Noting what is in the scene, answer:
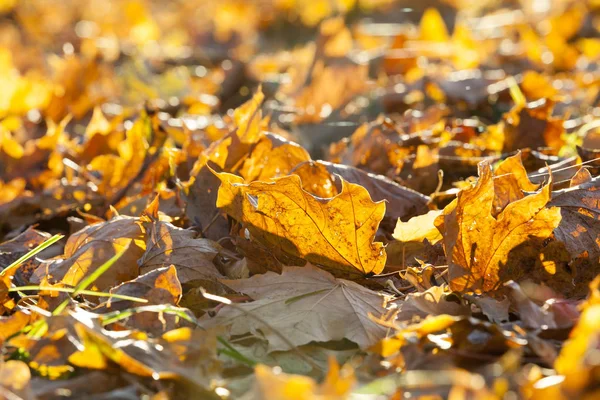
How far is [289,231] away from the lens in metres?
1.41

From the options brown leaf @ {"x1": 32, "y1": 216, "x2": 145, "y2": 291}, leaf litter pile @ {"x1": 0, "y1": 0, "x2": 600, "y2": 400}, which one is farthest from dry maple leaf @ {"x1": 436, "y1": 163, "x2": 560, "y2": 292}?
brown leaf @ {"x1": 32, "y1": 216, "x2": 145, "y2": 291}

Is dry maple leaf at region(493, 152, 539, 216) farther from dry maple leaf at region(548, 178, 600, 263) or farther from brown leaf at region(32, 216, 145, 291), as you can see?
brown leaf at region(32, 216, 145, 291)

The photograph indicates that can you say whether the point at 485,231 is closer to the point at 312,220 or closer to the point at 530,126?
the point at 312,220

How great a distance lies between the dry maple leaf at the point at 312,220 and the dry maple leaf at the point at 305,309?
0.17 ft

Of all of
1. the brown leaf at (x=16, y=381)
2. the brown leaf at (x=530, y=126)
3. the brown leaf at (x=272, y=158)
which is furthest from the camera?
the brown leaf at (x=530, y=126)

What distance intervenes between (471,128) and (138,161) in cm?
96

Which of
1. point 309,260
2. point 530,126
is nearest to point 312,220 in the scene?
point 309,260

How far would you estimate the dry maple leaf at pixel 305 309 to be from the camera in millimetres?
1240

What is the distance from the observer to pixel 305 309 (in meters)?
1.30

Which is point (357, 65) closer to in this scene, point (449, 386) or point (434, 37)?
point (434, 37)

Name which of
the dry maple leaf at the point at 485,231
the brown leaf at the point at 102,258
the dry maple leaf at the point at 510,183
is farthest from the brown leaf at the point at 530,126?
the brown leaf at the point at 102,258

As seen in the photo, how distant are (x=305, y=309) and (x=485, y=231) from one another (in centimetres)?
34

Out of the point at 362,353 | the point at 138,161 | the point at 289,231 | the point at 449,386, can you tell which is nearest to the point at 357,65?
the point at 138,161

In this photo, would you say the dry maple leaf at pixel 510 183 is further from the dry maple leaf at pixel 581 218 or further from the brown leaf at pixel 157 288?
the brown leaf at pixel 157 288
